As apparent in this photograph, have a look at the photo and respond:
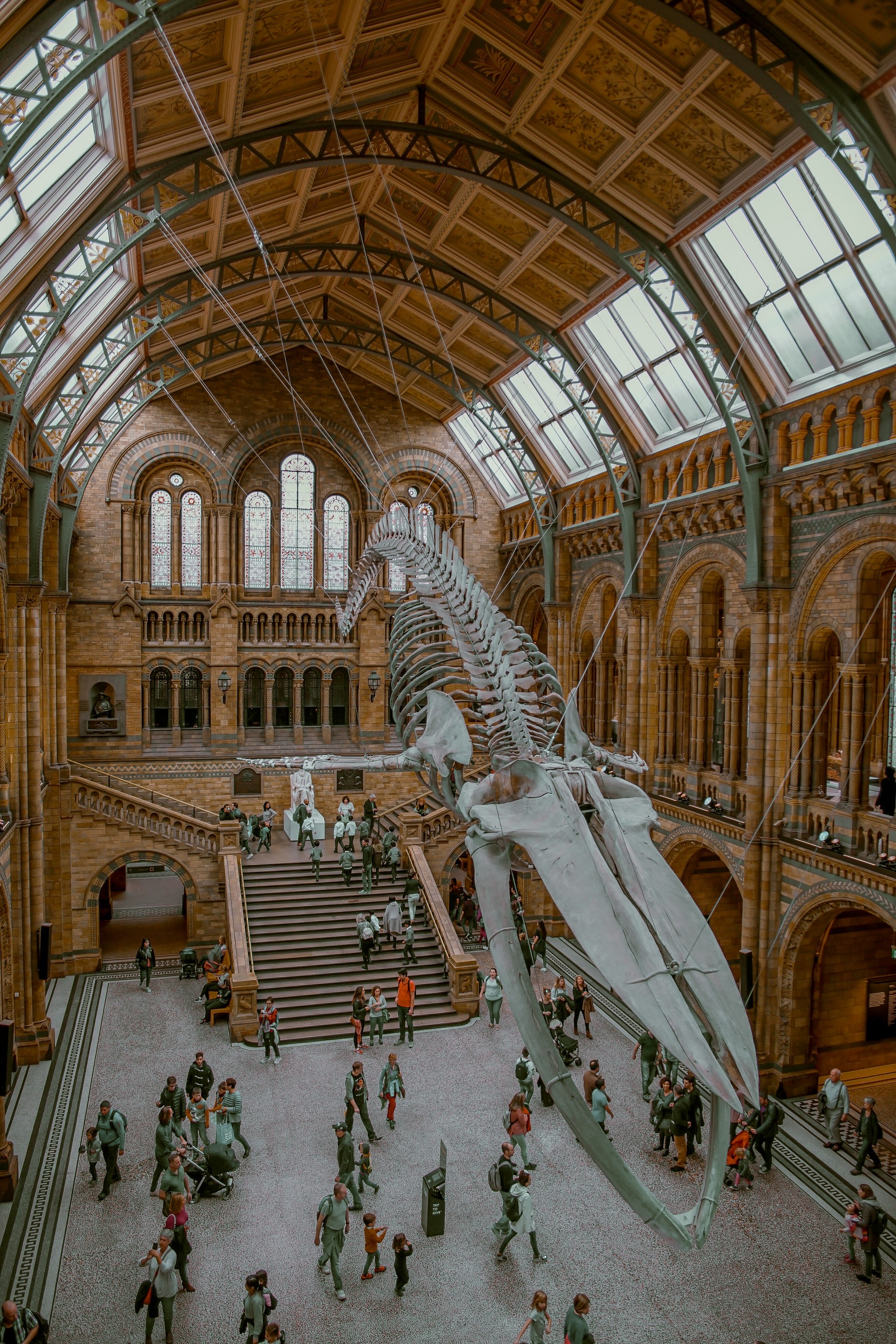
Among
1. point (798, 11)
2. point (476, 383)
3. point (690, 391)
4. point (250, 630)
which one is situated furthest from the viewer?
point (250, 630)

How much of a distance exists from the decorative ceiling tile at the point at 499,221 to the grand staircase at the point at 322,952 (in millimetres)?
14551

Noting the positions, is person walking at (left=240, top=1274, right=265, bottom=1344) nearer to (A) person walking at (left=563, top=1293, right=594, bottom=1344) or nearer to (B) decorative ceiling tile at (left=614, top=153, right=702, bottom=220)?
(A) person walking at (left=563, top=1293, right=594, bottom=1344)

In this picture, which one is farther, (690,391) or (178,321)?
(178,321)

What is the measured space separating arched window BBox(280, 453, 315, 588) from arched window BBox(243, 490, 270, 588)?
1.35 feet

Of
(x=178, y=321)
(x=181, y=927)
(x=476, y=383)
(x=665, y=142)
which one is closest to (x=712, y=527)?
(x=665, y=142)

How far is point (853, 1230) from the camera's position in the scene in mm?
10688

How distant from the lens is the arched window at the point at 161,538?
2723 cm

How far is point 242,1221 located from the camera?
453 inches

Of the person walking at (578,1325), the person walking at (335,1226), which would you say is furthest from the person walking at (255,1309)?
the person walking at (578,1325)

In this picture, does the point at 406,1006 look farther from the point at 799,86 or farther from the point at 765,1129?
the point at 799,86

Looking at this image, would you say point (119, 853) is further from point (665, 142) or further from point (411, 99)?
point (665, 142)

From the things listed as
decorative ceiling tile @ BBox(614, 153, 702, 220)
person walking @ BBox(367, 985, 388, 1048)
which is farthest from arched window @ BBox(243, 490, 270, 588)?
decorative ceiling tile @ BBox(614, 153, 702, 220)

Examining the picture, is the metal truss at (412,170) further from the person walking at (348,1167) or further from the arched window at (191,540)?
the arched window at (191,540)

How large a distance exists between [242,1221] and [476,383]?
19946mm
